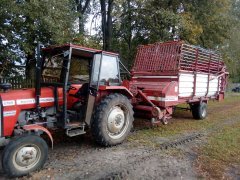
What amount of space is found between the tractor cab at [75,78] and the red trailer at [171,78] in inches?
61.1

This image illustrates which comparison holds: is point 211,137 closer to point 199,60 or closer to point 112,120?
point 112,120

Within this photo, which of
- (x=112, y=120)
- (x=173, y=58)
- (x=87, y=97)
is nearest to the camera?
(x=87, y=97)

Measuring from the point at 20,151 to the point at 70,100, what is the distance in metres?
1.89

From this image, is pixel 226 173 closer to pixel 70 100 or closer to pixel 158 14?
pixel 70 100

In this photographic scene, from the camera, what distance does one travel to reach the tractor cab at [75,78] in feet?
18.1

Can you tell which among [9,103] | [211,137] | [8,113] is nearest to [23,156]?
[8,113]

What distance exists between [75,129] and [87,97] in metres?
0.71

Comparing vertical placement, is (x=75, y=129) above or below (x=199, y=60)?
below

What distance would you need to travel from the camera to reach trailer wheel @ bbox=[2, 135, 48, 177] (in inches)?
168

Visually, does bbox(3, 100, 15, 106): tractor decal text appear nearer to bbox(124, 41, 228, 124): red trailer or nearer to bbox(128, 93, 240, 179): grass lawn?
bbox(128, 93, 240, 179): grass lawn

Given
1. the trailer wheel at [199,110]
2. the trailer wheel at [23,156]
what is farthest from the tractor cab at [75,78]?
Answer: the trailer wheel at [199,110]

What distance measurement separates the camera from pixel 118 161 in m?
5.23

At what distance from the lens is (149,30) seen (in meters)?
15.4

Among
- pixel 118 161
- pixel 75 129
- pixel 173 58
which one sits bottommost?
pixel 118 161
